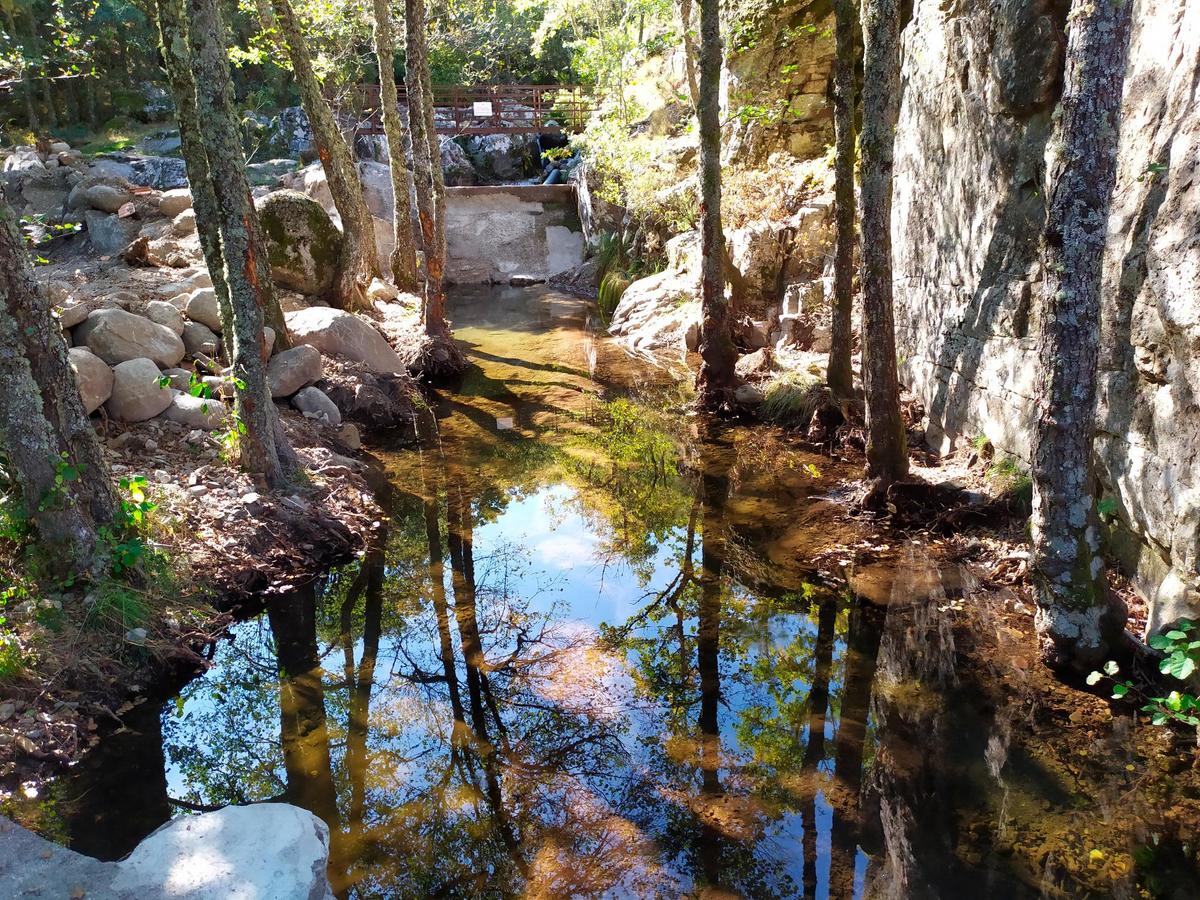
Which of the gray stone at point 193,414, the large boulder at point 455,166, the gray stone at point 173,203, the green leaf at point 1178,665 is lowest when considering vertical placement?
the green leaf at point 1178,665

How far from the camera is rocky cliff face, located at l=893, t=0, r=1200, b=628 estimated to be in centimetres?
489

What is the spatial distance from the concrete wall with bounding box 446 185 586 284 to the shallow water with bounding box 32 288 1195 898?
18.7 m

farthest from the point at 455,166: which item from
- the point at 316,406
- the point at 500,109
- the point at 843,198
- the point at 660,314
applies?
the point at 843,198

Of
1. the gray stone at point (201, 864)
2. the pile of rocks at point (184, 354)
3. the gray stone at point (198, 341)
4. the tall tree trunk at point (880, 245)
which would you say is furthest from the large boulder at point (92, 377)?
the tall tree trunk at point (880, 245)

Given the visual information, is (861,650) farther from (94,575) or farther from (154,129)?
(154,129)

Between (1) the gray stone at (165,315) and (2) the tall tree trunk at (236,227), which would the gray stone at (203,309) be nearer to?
(1) the gray stone at (165,315)

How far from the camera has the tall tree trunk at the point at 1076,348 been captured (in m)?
4.47

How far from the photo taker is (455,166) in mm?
28016

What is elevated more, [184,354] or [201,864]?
[184,354]

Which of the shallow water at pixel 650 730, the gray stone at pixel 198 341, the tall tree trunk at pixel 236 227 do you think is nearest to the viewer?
the shallow water at pixel 650 730

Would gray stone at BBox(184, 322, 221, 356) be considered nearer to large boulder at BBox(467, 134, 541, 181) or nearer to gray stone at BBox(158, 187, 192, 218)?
gray stone at BBox(158, 187, 192, 218)

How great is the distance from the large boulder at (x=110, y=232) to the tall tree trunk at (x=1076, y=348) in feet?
48.0

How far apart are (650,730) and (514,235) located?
2277 centimetres

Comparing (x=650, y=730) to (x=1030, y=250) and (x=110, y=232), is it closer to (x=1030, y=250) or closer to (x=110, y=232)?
(x=1030, y=250)
